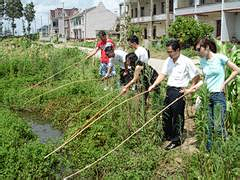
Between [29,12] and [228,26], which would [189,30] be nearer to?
[228,26]

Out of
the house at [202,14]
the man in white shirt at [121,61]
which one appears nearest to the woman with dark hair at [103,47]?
the man in white shirt at [121,61]

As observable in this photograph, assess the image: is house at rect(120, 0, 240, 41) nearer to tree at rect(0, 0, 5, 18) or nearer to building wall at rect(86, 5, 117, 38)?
building wall at rect(86, 5, 117, 38)

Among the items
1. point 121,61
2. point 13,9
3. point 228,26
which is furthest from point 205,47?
point 13,9

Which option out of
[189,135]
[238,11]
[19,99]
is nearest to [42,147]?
[189,135]

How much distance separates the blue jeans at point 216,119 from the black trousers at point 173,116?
24.7 inches

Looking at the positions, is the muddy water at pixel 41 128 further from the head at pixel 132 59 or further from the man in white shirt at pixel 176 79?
the man in white shirt at pixel 176 79

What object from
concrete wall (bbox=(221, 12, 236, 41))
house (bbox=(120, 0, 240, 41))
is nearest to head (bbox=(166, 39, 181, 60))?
house (bbox=(120, 0, 240, 41))

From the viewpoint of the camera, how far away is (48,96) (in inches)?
410

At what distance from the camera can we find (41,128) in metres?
8.71

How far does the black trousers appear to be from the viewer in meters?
5.84

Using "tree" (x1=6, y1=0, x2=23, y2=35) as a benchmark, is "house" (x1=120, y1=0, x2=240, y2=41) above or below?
below

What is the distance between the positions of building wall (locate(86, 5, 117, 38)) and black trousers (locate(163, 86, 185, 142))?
60.0 m

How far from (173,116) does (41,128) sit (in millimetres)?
3755

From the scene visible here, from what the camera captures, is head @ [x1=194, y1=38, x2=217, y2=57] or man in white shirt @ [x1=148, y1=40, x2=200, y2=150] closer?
head @ [x1=194, y1=38, x2=217, y2=57]
